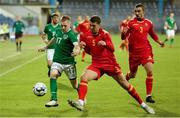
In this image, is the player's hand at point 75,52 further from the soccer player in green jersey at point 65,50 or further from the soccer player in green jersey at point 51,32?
the soccer player in green jersey at point 51,32

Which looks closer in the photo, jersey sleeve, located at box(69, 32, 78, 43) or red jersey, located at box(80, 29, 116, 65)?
red jersey, located at box(80, 29, 116, 65)

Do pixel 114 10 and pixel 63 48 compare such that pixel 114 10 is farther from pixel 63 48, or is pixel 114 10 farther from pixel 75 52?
pixel 75 52

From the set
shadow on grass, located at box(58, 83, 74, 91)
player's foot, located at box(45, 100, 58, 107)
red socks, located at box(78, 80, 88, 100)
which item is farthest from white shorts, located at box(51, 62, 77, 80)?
shadow on grass, located at box(58, 83, 74, 91)

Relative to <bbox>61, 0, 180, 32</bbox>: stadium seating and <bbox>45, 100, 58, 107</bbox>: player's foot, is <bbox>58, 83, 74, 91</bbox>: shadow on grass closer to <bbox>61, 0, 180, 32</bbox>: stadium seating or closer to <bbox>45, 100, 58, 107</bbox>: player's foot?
<bbox>45, 100, 58, 107</bbox>: player's foot

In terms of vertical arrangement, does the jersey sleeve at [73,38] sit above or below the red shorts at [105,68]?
above

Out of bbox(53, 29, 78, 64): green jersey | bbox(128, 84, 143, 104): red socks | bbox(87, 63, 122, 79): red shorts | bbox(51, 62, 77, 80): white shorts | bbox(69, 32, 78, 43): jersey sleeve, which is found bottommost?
bbox(128, 84, 143, 104): red socks

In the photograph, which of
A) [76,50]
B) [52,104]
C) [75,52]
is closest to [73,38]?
[76,50]

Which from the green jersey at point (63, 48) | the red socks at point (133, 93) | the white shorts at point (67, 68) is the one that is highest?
the green jersey at point (63, 48)

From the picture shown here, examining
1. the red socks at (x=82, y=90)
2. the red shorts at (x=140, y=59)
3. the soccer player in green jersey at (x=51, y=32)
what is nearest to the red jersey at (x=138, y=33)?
the red shorts at (x=140, y=59)

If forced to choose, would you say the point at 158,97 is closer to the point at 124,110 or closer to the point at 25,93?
the point at 124,110

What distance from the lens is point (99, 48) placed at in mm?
10594

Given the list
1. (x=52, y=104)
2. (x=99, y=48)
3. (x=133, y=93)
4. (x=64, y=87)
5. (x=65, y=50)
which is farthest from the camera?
(x=64, y=87)

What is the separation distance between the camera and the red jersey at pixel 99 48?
10492mm

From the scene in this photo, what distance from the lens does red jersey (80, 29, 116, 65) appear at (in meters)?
10.5
